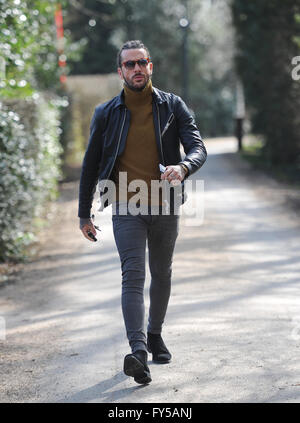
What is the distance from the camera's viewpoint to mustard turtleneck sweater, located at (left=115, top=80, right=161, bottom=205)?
181 inches

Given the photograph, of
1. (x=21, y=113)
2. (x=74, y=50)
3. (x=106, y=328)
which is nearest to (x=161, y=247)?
(x=106, y=328)

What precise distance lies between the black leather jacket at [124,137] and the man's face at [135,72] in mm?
119

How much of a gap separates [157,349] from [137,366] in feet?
2.28

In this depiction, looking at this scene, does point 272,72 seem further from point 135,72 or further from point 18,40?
point 135,72

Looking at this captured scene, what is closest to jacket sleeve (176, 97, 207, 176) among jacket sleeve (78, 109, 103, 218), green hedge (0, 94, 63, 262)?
jacket sleeve (78, 109, 103, 218)

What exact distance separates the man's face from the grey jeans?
0.81m

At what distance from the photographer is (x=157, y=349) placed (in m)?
4.99

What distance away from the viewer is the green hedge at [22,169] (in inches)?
350

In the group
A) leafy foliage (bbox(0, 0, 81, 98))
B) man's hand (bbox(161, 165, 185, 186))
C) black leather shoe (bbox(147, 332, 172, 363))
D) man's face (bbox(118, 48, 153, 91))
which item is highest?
leafy foliage (bbox(0, 0, 81, 98))

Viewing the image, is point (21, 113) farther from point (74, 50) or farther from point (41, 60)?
point (74, 50)

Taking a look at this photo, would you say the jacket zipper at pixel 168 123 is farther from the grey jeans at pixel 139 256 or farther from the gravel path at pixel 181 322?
the gravel path at pixel 181 322

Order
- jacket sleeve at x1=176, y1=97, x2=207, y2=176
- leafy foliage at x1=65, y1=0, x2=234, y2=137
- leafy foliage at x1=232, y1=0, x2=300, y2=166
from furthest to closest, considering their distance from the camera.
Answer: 1. leafy foliage at x1=65, y1=0, x2=234, y2=137
2. leafy foliage at x1=232, y1=0, x2=300, y2=166
3. jacket sleeve at x1=176, y1=97, x2=207, y2=176

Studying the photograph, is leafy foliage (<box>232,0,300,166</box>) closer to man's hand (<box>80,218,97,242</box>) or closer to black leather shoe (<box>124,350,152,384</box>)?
man's hand (<box>80,218,97,242</box>)

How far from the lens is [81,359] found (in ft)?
17.1
